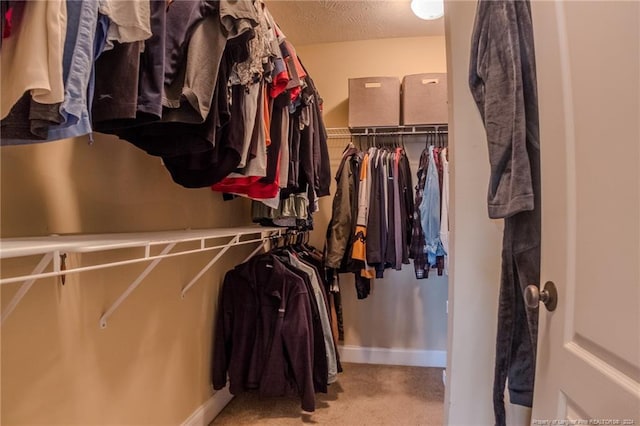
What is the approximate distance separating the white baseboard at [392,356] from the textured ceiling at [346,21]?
2463mm

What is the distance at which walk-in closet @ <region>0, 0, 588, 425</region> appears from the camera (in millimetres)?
854

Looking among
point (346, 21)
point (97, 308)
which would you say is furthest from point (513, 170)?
point (346, 21)

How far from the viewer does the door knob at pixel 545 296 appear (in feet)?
2.50

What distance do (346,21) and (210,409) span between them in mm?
2674

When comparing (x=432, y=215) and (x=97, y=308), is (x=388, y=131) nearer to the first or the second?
(x=432, y=215)

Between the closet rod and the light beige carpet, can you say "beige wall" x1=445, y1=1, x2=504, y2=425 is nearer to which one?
the light beige carpet

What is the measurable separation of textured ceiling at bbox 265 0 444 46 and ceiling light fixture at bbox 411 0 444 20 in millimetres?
132

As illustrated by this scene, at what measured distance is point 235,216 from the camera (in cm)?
243

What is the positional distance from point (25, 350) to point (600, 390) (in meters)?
1.31

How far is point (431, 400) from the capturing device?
2.30 meters

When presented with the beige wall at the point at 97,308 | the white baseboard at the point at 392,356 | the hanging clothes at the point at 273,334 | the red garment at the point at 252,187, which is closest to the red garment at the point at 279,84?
the red garment at the point at 252,187

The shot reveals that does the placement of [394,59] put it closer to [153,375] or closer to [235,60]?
[235,60]

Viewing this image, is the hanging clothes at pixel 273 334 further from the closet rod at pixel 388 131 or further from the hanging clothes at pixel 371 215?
the closet rod at pixel 388 131

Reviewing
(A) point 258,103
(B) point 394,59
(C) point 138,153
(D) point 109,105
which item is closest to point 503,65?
(A) point 258,103
